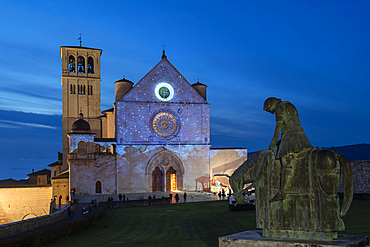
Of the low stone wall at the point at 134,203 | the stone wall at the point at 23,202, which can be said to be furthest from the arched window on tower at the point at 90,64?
the low stone wall at the point at 134,203

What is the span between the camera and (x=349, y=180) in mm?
7965

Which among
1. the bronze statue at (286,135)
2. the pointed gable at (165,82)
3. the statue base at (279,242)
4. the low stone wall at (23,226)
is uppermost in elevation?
the pointed gable at (165,82)

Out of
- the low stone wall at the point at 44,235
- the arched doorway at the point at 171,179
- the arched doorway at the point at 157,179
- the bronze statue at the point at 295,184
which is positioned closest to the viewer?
the bronze statue at the point at 295,184

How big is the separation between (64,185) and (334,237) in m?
46.5

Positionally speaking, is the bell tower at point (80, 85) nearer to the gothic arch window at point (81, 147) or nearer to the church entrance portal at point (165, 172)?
the gothic arch window at point (81, 147)

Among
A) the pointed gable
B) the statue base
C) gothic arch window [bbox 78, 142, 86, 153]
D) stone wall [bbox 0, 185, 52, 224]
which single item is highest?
the pointed gable

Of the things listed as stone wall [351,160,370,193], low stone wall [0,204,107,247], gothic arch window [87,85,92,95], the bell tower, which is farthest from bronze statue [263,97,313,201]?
gothic arch window [87,85,92,95]

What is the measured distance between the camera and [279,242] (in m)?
7.88

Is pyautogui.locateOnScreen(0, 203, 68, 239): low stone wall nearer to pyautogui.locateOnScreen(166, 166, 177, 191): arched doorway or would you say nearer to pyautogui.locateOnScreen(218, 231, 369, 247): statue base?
pyautogui.locateOnScreen(218, 231, 369, 247): statue base

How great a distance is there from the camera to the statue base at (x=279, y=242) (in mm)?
7543

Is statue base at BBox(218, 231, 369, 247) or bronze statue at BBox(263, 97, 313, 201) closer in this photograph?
statue base at BBox(218, 231, 369, 247)

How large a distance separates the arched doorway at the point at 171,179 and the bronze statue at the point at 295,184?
147 feet

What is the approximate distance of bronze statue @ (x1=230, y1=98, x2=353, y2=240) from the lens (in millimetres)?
7836

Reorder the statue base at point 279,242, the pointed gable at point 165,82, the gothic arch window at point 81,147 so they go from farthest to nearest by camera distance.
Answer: the pointed gable at point 165,82 → the gothic arch window at point 81,147 → the statue base at point 279,242
